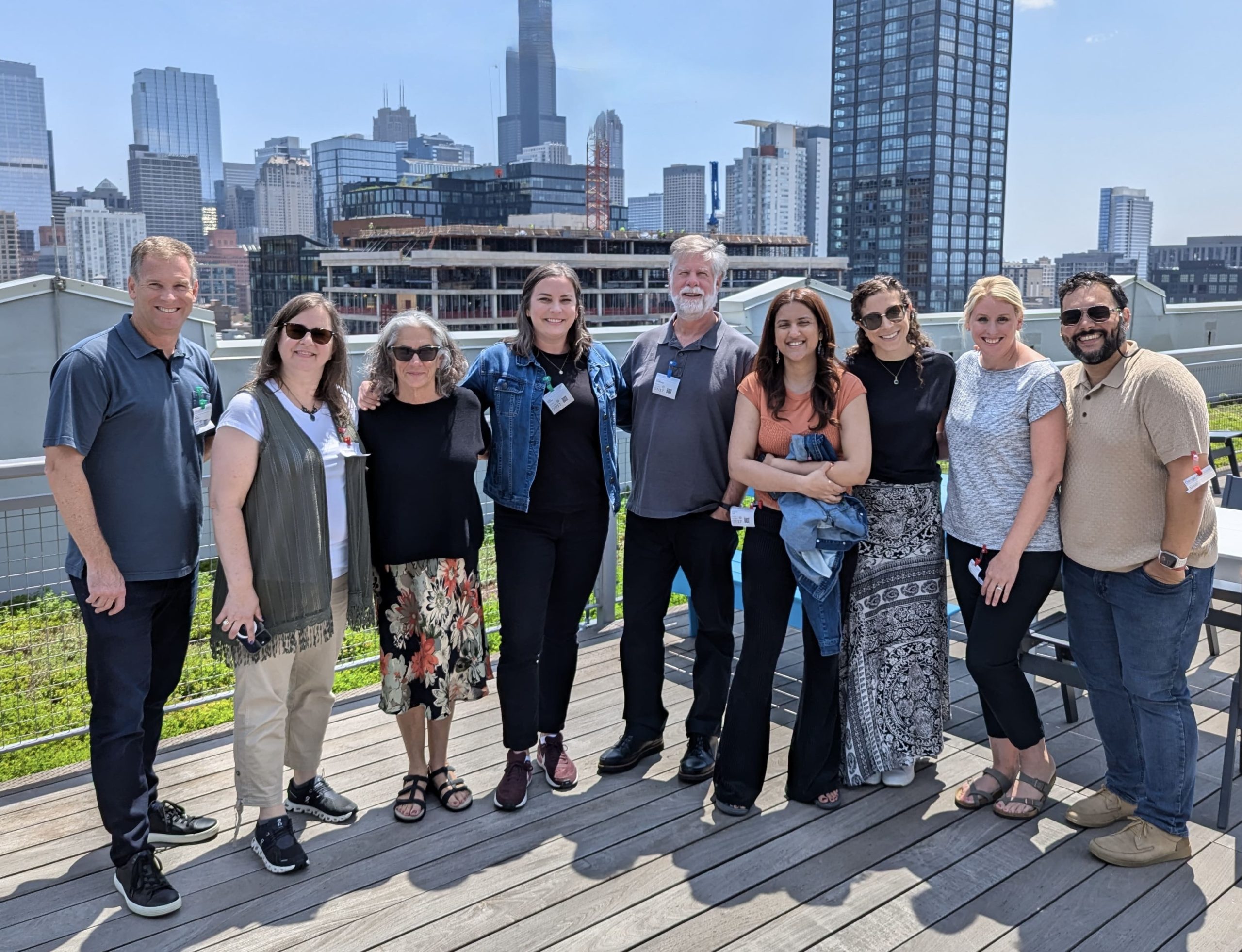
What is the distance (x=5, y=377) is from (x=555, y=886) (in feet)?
23.8

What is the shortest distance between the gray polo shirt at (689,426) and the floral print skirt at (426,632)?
2.04 ft

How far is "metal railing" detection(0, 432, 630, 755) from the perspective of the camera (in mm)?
3344

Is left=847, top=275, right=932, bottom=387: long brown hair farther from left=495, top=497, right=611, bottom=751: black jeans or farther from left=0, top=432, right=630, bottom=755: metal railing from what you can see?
left=0, top=432, right=630, bottom=755: metal railing

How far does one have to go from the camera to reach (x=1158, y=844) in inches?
108

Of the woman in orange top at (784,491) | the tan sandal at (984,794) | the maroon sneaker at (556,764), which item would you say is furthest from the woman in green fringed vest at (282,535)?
the tan sandal at (984,794)

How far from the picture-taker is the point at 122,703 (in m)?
2.58

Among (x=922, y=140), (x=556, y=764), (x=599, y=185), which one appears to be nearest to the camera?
(x=556, y=764)

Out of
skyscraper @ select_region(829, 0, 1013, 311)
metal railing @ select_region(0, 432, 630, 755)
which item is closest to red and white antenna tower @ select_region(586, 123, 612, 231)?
skyscraper @ select_region(829, 0, 1013, 311)

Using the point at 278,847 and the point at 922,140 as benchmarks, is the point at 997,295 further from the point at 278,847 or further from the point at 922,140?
the point at 922,140

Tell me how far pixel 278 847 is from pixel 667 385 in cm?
174

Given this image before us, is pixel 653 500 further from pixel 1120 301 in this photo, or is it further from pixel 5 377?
pixel 5 377

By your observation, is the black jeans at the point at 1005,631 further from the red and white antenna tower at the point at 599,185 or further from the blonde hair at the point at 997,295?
the red and white antenna tower at the point at 599,185

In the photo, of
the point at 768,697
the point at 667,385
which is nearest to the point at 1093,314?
the point at 667,385

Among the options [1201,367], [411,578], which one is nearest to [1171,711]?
[411,578]
